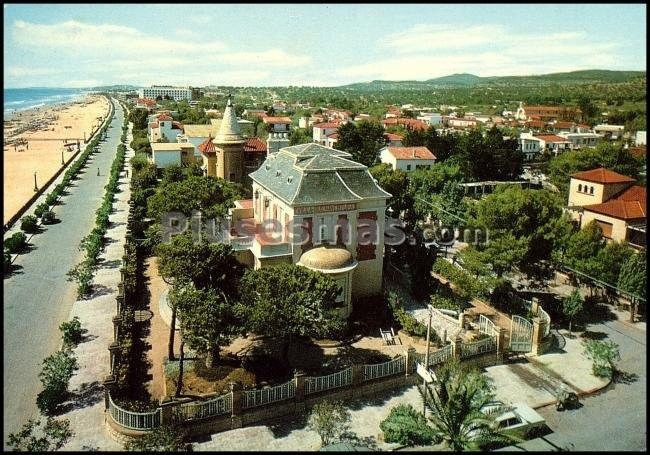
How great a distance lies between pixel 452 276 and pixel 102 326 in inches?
823

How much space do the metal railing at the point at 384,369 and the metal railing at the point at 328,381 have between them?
2.71 ft

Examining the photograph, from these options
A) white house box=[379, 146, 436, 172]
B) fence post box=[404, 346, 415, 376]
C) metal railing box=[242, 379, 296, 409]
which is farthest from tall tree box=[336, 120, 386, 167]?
metal railing box=[242, 379, 296, 409]

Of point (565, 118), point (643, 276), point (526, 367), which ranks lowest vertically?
point (526, 367)

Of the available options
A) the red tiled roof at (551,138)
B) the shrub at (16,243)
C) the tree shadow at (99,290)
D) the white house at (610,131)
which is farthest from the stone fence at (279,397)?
the white house at (610,131)

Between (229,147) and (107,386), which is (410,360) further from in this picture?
(229,147)

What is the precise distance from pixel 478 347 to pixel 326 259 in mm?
8607

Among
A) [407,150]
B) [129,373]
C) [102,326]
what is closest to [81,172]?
[407,150]

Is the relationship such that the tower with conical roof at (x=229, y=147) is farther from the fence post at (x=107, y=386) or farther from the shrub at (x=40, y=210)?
the fence post at (x=107, y=386)

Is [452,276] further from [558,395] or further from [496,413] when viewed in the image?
[496,413]

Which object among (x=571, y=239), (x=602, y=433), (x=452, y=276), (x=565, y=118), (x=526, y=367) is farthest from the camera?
(x=565, y=118)

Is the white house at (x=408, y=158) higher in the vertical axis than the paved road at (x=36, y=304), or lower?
higher

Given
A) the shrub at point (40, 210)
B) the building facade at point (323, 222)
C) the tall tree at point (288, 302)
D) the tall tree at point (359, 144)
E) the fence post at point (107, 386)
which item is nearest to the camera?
the fence post at point (107, 386)

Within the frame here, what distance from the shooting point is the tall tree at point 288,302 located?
20344 millimetres

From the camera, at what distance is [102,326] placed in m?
26.0
